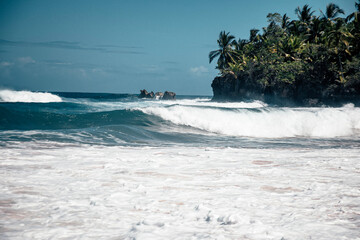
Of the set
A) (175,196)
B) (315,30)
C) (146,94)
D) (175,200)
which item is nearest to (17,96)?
(175,196)

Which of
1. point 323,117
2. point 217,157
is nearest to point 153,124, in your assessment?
point 217,157

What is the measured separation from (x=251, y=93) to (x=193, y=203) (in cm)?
4208

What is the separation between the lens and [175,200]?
Result: 286 centimetres

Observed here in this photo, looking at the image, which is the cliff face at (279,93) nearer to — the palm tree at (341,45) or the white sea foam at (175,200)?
the palm tree at (341,45)

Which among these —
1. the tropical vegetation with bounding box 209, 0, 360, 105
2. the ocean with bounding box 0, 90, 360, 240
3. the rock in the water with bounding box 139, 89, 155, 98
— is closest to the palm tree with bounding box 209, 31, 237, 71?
the tropical vegetation with bounding box 209, 0, 360, 105

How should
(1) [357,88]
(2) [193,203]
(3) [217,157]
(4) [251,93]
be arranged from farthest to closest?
(4) [251,93] → (1) [357,88] → (3) [217,157] → (2) [193,203]

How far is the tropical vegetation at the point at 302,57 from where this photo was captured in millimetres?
30609

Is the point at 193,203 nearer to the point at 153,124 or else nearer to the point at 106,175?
the point at 106,175

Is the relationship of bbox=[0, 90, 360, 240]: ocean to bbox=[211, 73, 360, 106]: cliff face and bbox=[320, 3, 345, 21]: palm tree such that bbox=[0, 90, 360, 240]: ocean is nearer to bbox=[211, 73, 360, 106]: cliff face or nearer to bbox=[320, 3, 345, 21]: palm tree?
bbox=[211, 73, 360, 106]: cliff face

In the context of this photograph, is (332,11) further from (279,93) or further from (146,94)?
(146,94)

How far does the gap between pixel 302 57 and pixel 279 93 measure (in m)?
5.52

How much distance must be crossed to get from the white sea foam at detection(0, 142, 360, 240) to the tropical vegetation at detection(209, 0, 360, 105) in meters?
30.1

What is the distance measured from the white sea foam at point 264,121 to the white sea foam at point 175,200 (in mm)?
9459

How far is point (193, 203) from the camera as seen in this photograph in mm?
2779
